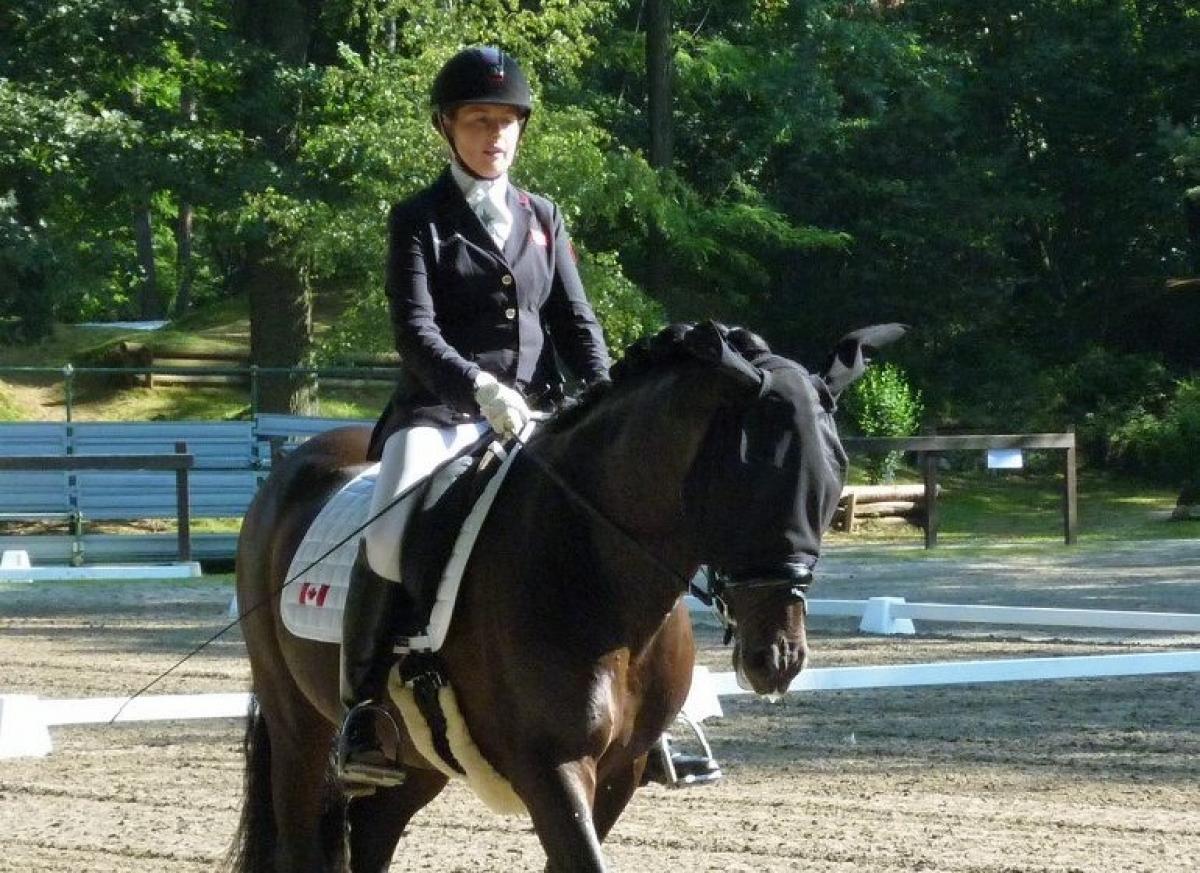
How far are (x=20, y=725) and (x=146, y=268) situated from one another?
32381 mm

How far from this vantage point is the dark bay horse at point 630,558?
11.9 ft

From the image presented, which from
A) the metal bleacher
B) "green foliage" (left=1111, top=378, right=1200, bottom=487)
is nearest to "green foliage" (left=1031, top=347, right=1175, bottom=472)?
"green foliage" (left=1111, top=378, right=1200, bottom=487)

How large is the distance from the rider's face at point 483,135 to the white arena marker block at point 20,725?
183 inches

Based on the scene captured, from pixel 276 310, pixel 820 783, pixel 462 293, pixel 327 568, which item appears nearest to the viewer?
pixel 462 293

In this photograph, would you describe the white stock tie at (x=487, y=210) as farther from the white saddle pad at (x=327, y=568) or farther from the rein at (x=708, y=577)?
the white saddle pad at (x=327, y=568)

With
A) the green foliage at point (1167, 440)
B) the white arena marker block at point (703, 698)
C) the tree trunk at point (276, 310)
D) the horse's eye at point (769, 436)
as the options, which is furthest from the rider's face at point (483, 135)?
the green foliage at point (1167, 440)

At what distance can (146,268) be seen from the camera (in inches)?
1551

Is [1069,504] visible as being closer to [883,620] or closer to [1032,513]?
[1032,513]

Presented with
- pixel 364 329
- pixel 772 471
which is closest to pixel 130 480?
pixel 364 329

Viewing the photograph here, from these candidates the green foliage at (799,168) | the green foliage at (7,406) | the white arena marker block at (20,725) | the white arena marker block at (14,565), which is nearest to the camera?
the white arena marker block at (20,725)

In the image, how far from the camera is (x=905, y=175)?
33.6 m

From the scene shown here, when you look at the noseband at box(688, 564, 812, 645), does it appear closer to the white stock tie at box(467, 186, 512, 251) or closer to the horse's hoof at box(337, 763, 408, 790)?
the horse's hoof at box(337, 763, 408, 790)

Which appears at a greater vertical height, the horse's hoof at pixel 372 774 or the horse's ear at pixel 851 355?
the horse's ear at pixel 851 355

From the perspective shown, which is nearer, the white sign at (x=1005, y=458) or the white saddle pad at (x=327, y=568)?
the white saddle pad at (x=327, y=568)
